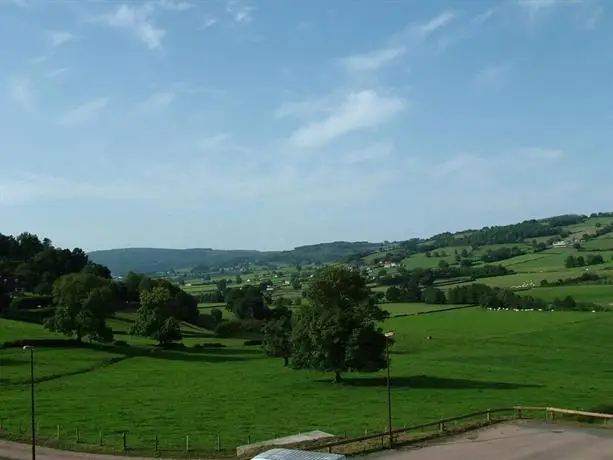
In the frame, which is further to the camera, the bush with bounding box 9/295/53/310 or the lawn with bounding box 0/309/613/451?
the bush with bounding box 9/295/53/310

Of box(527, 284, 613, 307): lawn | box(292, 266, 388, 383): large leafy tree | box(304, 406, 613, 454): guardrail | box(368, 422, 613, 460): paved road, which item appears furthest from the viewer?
box(527, 284, 613, 307): lawn

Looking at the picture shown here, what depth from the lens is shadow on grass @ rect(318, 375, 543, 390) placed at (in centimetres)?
6675

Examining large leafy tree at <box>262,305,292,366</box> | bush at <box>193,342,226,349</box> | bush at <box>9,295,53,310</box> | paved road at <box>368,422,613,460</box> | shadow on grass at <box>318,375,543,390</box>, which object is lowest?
shadow on grass at <box>318,375,543,390</box>

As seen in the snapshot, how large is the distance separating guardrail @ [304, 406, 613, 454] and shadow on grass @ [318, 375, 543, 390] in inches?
680

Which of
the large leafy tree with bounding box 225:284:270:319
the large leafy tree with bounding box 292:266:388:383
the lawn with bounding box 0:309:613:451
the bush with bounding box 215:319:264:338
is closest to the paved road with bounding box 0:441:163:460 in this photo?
the lawn with bounding box 0:309:613:451

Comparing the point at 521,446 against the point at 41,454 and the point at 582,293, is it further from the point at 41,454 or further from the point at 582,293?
the point at 582,293

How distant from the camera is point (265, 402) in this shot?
194 feet

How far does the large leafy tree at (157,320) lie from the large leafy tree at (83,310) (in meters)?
6.72

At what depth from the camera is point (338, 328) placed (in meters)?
72.4

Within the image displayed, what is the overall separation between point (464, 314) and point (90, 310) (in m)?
70.7

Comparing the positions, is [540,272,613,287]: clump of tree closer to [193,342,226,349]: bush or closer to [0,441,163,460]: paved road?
[193,342,226,349]: bush

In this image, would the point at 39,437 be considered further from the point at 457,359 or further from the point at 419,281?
the point at 419,281

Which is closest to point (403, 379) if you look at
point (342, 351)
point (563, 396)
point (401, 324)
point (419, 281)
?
point (342, 351)

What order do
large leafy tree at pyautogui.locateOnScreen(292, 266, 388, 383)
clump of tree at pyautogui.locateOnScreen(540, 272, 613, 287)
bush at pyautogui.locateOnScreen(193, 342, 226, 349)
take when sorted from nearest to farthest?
large leafy tree at pyautogui.locateOnScreen(292, 266, 388, 383)
bush at pyautogui.locateOnScreen(193, 342, 226, 349)
clump of tree at pyautogui.locateOnScreen(540, 272, 613, 287)
